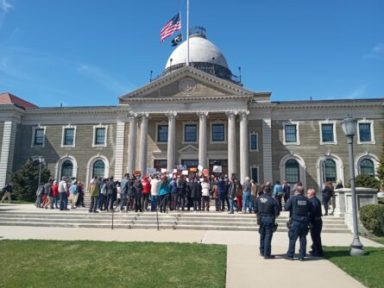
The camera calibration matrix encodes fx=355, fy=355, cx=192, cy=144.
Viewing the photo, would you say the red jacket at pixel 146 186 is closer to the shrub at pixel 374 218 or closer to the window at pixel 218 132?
the shrub at pixel 374 218

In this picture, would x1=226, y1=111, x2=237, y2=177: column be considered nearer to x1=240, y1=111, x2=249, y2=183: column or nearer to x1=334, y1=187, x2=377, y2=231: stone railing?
x1=240, y1=111, x2=249, y2=183: column

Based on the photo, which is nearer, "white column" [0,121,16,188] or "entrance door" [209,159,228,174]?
"entrance door" [209,159,228,174]

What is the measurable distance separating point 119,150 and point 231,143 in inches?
502

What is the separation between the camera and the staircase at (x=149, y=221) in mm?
15938

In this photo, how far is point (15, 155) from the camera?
40969 mm

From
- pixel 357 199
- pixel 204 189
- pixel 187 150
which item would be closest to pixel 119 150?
pixel 187 150

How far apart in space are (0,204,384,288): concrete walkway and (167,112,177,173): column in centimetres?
1895

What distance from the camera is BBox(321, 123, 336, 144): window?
37.0 metres

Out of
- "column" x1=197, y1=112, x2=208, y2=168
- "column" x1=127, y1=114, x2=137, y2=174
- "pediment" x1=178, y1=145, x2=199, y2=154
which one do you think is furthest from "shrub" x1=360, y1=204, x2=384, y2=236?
"column" x1=127, y1=114, x2=137, y2=174

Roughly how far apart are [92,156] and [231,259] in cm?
3339

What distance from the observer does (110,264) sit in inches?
340

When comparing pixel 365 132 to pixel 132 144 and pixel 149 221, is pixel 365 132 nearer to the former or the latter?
pixel 132 144

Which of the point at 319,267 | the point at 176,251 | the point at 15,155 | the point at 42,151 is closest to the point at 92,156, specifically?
the point at 42,151

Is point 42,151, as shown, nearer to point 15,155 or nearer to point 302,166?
point 15,155
